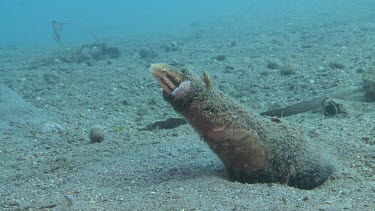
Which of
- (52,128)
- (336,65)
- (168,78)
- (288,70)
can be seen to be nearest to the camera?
(168,78)

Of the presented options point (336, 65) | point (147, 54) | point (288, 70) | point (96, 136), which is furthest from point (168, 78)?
point (147, 54)

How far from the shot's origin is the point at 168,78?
13.7 ft

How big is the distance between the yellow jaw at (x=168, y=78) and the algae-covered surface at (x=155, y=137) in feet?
2.84

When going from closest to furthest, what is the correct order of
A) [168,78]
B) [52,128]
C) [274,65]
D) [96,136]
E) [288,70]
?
[168,78], [96,136], [52,128], [288,70], [274,65]

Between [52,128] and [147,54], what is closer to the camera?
[52,128]

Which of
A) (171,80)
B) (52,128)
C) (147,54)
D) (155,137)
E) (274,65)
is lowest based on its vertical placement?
(147,54)

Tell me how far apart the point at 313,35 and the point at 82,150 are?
46.7 ft

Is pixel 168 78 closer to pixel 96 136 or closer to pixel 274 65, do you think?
pixel 96 136

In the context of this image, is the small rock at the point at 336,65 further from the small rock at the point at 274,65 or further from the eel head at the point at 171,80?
the eel head at the point at 171,80

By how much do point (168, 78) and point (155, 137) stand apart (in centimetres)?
269

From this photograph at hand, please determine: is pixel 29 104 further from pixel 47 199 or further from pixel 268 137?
pixel 268 137

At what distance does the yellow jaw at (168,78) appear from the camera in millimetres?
4131

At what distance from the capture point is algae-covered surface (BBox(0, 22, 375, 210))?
3857mm

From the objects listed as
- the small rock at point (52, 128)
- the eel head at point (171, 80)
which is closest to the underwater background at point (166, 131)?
the small rock at point (52, 128)
